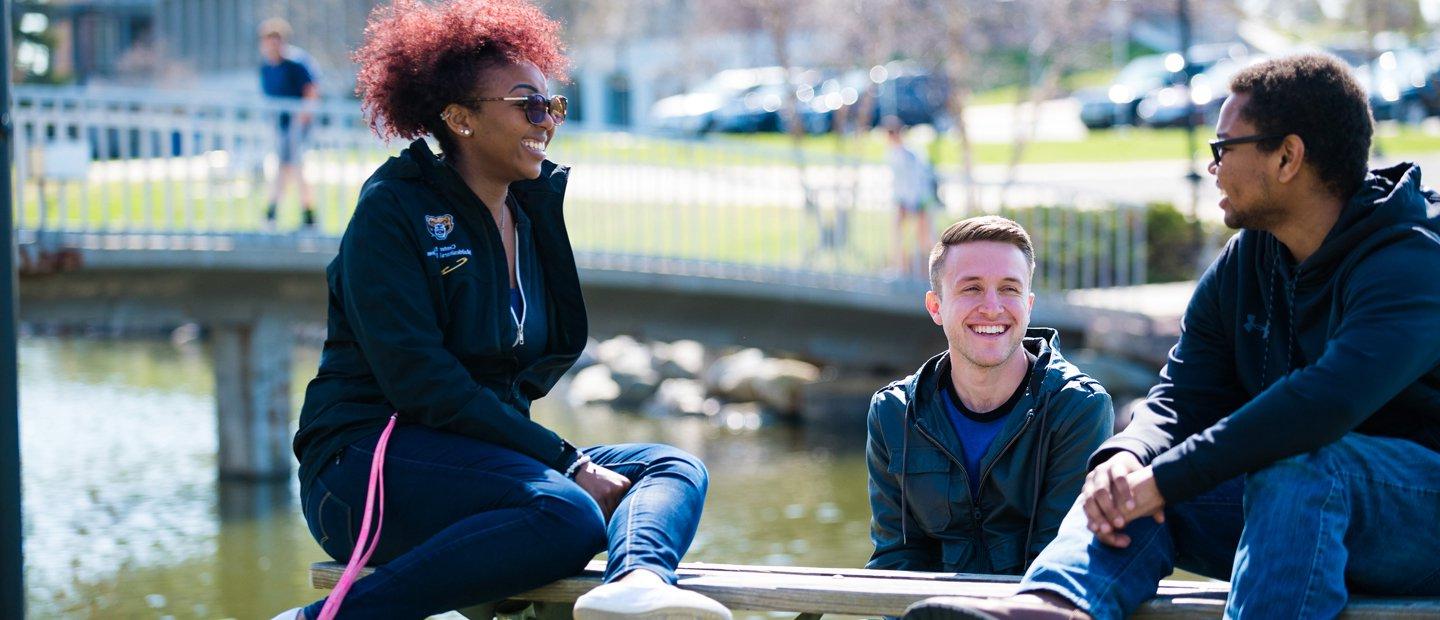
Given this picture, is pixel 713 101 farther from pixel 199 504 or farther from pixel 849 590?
pixel 849 590

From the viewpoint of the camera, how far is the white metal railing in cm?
1203

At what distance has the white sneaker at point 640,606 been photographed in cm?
321

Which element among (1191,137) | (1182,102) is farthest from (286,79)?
(1182,102)

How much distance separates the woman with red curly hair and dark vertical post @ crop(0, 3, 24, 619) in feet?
3.38

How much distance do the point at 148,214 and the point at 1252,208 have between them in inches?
399

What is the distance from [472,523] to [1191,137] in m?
11.0

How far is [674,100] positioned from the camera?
1505 inches

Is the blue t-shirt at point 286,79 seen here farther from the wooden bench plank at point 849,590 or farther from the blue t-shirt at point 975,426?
the blue t-shirt at point 975,426

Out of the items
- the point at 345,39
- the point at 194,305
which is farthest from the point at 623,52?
the point at 194,305

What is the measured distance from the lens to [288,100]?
1274cm

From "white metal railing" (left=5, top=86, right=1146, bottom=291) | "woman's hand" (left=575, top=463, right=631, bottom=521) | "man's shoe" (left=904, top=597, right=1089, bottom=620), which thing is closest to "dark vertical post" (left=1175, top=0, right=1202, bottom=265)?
"white metal railing" (left=5, top=86, right=1146, bottom=291)

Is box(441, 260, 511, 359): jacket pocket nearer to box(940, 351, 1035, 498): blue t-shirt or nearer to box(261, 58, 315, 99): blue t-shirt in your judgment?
box(940, 351, 1035, 498): blue t-shirt

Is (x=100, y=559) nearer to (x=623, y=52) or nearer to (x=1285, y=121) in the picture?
(x=1285, y=121)

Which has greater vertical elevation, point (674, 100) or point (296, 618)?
point (674, 100)
